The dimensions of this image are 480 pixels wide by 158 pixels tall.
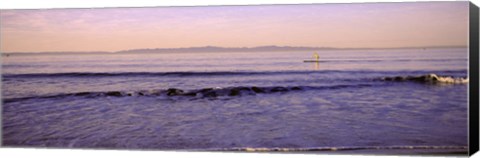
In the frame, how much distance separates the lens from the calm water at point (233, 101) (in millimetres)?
5488

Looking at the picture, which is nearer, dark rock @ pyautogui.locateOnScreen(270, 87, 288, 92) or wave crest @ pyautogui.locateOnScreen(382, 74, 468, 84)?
wave crest @ pyautogui.locateOnScreen(382, 74, 468, 84)

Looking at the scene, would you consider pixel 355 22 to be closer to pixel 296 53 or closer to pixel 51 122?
pixel 296 53

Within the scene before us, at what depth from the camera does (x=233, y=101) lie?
599cm

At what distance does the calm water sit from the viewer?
549 cm

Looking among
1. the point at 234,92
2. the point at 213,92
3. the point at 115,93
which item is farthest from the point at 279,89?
the point at 115,93

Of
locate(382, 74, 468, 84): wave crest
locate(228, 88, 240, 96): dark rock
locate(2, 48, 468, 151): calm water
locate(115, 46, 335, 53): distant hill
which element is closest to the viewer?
locate(382, 74, 468, 84): wave crest

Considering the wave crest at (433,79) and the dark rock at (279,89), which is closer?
the wave crest at (433,79)

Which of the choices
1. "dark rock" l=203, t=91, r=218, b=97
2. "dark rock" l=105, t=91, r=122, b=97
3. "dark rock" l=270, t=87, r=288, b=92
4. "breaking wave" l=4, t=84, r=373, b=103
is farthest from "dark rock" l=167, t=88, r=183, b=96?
"dark rock" l=270, t=87, r=288, b=92

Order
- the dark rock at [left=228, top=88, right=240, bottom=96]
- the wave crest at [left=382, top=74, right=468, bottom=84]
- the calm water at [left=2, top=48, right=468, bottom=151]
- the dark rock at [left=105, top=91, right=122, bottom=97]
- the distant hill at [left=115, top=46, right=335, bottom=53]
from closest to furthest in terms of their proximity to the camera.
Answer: the wave crest at [left=382, top=74, right=468, bottom=84]
the calm water at [left=2, top=48, right=468, bottom=151]
the distant hill at [left=115, top=46, right=335, bottom=53]
the dark rock at [left=228, top=88, right=240, bottom=96]
the dark rock at [left=105, top=91, right=122, bottom=97]

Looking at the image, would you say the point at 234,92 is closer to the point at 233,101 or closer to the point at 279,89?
the point at 233,101

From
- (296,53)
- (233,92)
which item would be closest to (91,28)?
(233,92)

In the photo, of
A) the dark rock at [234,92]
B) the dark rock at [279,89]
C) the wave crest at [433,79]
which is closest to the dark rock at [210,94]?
the dark rock at [234,92]

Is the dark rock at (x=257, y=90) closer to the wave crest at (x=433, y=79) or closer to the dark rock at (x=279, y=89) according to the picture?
the dark rock at (x=279, y=89)

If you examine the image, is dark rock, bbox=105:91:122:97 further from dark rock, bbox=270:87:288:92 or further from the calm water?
dark rock, bbox=270:87:288:92
